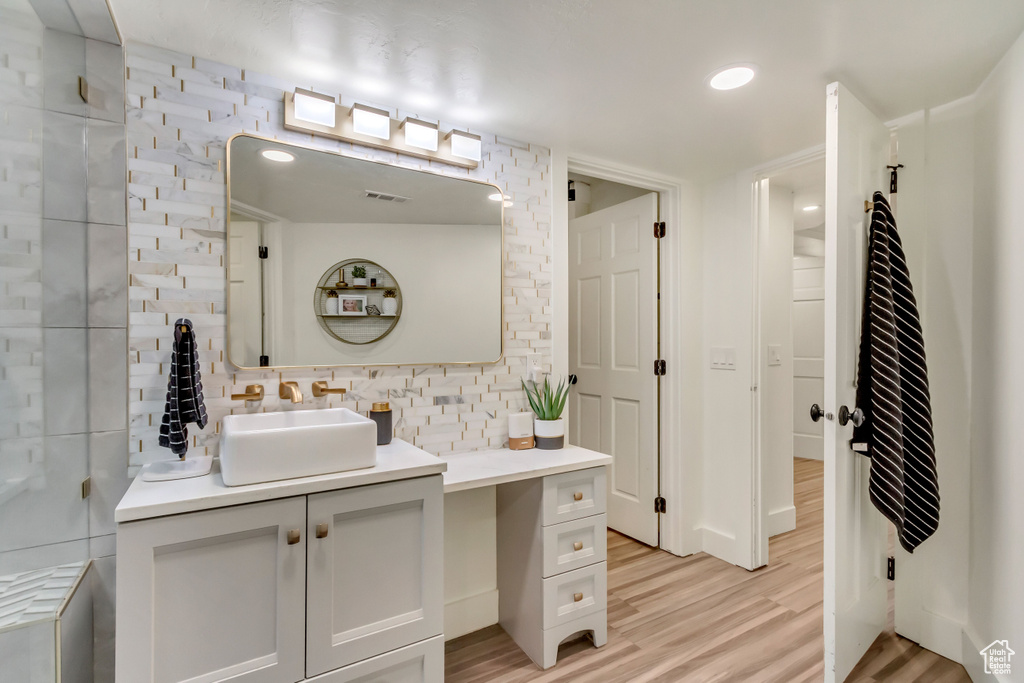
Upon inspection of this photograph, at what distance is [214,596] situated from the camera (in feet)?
4.19

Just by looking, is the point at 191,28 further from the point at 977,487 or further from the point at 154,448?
the point at 977,487

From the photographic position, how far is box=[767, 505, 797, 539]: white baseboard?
316cm

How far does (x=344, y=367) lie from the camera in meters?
1.87

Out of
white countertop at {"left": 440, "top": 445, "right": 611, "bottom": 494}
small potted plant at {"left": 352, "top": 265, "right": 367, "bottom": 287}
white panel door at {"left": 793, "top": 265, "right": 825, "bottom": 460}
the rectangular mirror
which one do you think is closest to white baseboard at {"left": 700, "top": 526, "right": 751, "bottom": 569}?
white countertop at {"left": 440, "top": 445, "right": 611, "bottom": 494}

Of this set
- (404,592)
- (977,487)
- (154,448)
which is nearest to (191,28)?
(154,448)

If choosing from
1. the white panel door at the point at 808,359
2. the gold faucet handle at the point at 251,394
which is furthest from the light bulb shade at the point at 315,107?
the white panel door at the point at 808,359

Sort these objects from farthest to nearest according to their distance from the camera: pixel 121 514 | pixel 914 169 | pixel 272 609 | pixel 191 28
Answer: pixel 914 169 → pixel 191 28 → pixel 272 609 → pixel 121 514

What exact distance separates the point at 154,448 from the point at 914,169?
299 cm

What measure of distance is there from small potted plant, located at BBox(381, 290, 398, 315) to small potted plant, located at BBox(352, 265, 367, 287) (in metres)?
0.09

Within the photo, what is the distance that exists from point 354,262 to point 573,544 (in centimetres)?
139

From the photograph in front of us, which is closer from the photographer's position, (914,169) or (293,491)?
(293,491)

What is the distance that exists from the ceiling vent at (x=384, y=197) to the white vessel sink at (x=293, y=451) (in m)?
0.88

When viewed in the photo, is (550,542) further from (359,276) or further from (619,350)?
(619,350)

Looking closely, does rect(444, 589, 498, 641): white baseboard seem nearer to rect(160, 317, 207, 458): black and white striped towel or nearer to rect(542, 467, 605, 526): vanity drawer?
rect(542, 467, 605, 526): vanity drawer
